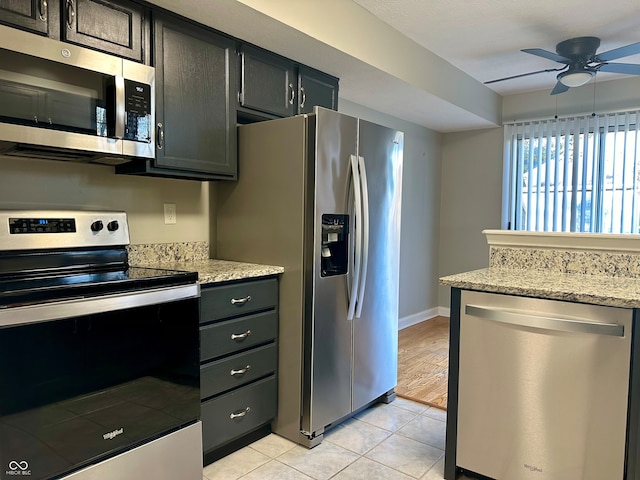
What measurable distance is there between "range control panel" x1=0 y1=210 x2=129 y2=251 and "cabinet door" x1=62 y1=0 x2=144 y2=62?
0.70 meters

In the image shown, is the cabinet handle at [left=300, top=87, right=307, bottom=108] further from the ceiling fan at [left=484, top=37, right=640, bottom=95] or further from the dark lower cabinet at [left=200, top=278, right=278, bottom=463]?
the ceiling fan at [left=484, top=37, right=640, bottom=95]

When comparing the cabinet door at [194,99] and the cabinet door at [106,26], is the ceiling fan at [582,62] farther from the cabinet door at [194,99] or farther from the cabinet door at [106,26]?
the cabinet door at [106,26]

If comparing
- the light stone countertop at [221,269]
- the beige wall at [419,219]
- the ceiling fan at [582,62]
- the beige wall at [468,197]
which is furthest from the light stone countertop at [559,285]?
the beige wall at [468,197]

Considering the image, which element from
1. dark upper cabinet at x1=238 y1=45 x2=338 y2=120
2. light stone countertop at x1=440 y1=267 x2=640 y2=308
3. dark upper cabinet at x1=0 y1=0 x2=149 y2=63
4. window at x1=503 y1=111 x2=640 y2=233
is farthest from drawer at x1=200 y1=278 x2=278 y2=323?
window at x1=503 y1=111 x2=640 y2=233

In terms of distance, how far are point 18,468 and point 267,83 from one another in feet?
6.95

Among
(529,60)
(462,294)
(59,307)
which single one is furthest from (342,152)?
(529,60)

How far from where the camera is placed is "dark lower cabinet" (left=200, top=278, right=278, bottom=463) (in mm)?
2039

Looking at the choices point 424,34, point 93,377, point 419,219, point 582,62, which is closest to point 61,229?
point 93,377

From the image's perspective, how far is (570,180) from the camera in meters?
4.39

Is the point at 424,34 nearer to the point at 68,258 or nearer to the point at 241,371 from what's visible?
the point at 241,371

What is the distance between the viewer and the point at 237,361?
7.14 ft

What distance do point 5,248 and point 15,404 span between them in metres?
0.62

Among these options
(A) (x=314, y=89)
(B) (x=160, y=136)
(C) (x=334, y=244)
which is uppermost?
(A) (x=314, y=89)

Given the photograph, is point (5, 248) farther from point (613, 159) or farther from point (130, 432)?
point (613, 159)
